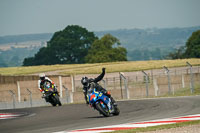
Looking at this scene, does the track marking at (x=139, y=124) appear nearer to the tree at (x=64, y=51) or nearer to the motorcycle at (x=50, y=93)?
the motorcycle at (x=50, y=93)

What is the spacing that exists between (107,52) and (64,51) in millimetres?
36318

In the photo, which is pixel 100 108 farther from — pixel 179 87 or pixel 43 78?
pixel 179 87

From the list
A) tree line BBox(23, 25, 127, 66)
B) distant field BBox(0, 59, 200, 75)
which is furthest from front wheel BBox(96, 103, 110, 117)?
tree line BBox(23, 25, 127, 66)

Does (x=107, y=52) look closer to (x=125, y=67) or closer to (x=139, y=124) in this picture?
(x=125, y=67)

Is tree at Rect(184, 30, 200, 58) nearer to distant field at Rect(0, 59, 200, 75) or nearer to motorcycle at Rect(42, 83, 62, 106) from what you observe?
distant field at Rect(0, 59, 200, 75)

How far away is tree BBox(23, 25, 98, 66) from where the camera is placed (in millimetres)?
141500

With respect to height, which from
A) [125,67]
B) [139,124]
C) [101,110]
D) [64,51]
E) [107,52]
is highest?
[64,51]

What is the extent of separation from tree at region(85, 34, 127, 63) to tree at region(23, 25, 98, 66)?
21.4 meters

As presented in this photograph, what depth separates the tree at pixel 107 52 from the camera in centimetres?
10839

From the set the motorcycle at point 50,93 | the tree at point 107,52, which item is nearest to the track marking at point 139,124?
the motorcycle at point 50,93

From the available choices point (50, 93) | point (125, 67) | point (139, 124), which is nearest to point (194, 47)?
point (125, 67)

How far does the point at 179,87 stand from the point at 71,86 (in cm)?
1072

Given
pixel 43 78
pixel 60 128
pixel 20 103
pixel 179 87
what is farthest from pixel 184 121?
pixel 20 103

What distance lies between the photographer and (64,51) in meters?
144
